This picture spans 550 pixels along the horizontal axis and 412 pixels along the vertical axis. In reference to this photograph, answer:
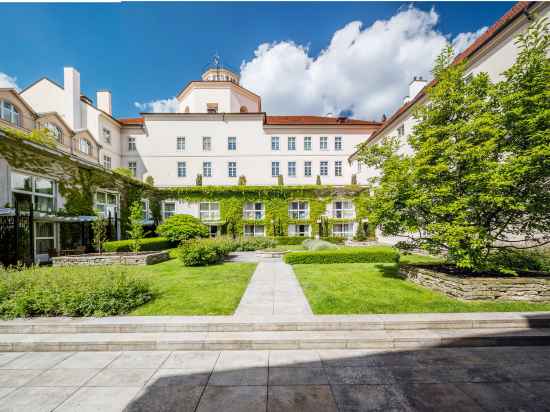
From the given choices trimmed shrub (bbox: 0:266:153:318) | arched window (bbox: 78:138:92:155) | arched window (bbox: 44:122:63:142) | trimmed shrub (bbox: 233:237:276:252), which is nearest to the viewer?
trimmed shrub (bbox: 0:266:153:318)

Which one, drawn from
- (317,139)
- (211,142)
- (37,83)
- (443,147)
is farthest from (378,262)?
(37,83)

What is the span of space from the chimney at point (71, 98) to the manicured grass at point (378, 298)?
2942 centimetres

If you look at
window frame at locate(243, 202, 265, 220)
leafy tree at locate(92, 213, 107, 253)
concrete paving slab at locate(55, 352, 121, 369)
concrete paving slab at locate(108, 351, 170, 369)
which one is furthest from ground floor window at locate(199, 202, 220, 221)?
concrete paving slab at locate(108, 351, 170, 369)

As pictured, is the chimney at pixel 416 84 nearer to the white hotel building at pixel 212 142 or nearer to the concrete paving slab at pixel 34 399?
the white hotel building at pixel 212 142

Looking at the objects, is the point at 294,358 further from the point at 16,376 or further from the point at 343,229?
the point at 343,229

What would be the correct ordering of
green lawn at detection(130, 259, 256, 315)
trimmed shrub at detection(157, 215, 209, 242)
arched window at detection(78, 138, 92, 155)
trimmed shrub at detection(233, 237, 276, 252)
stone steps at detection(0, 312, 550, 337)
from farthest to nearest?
arched window at detection(78, 138, 92, 155) < trimmed shrub at detection(233, 237, 276, 252) < trimmed shrub at detection(157, 215, 209, 242) < green lawn at detection(130, 259, 256, 315) < stone steps at detection(0, 312, 550, 337)

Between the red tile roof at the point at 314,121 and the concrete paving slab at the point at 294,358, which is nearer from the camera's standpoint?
the concrete paving slab at the point at 294,358

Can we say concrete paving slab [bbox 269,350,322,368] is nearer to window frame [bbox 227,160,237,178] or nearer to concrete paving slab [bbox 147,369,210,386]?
concrete paving slab [bbox 147,369,210,386]

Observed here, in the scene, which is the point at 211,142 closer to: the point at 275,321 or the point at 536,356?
the point at 275,321

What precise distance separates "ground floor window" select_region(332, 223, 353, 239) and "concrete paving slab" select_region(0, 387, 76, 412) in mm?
23519

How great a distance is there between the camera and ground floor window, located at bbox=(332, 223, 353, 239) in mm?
24969

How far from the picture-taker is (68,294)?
5676 millimetres

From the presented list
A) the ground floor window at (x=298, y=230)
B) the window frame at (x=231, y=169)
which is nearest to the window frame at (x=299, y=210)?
the ground floor window at (x=298, y=230)

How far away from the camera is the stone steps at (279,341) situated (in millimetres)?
4543
